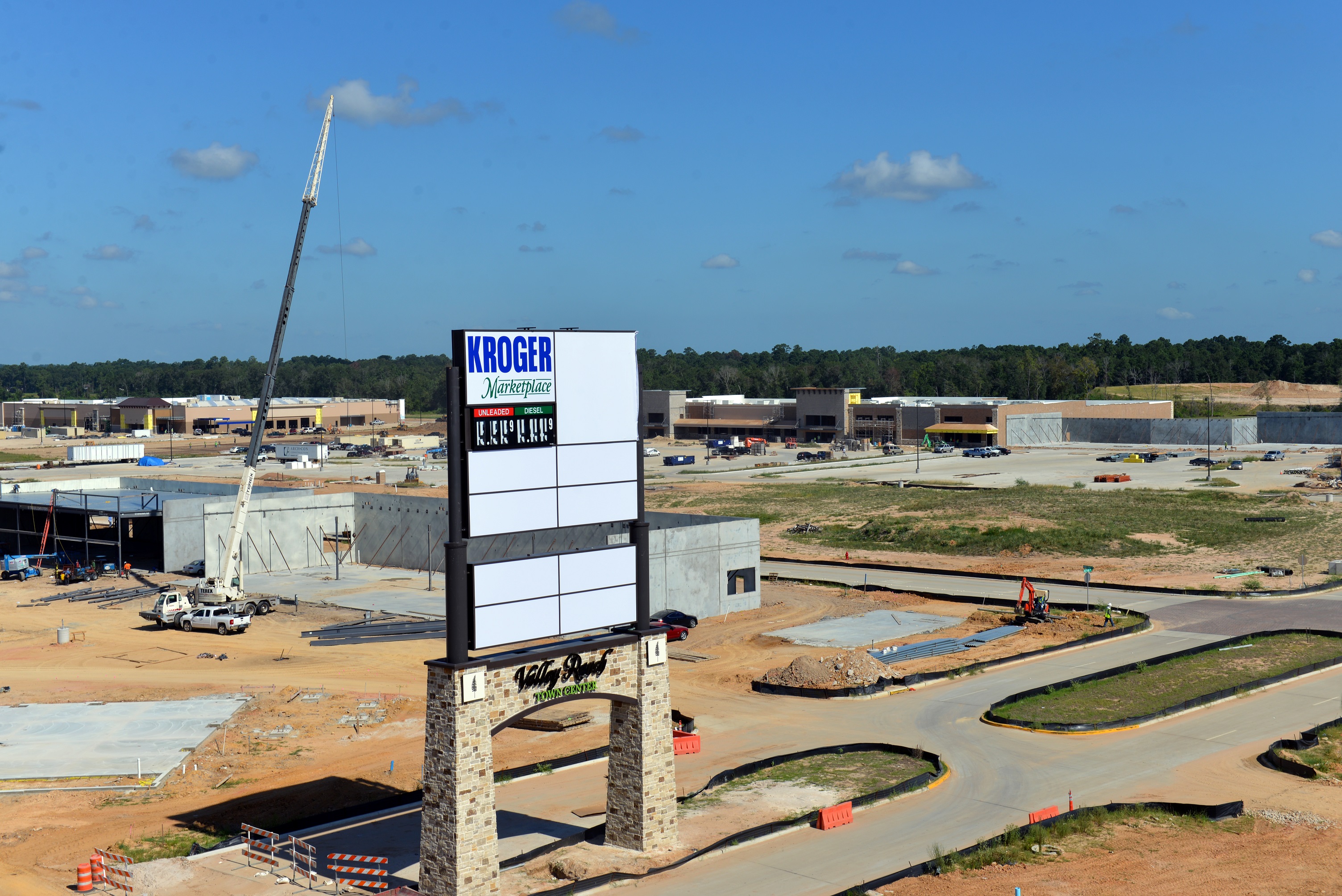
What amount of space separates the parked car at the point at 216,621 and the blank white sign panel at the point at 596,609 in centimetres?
3249

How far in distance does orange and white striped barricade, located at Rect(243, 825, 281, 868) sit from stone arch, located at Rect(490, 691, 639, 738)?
19.2 ft

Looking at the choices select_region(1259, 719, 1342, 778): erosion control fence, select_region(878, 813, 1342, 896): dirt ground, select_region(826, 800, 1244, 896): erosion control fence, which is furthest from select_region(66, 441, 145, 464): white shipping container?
select_region(878, 813, 1342, 896): dirt ground

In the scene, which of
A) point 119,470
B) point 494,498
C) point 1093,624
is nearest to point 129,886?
point 494,498

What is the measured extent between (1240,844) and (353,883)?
1911 cm

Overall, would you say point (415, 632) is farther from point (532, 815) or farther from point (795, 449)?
point (795, 449)

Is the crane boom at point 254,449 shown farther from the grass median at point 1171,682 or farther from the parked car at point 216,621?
the grass median at point 1171,682

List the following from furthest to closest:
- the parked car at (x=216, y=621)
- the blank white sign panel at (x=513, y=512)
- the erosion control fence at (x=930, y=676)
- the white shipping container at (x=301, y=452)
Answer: the white shipping container at (x=301, y=452), the parked car at (x=216, y=621), the erosion control fence at (x=930, y=676), the blank white sign panel at (x=513, y=512)

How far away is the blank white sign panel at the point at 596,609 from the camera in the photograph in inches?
1000

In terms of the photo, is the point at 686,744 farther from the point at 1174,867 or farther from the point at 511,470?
the point at 1174,867

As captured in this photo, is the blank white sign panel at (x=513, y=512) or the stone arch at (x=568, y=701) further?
the blank white sign panel at (x=513, y=512)

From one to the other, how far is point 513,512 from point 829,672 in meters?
21.3

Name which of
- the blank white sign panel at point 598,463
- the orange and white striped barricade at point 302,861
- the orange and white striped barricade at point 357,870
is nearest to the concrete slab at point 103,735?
the orange and white striped barricade at point 302,861

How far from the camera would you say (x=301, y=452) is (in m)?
152

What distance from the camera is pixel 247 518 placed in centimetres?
6769
